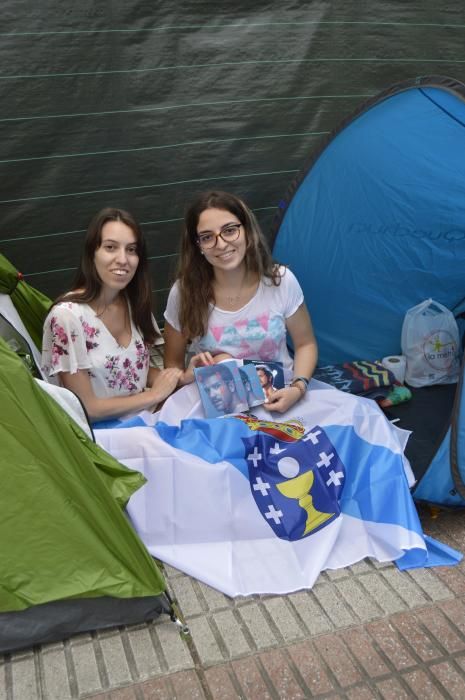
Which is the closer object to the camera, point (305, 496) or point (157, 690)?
point (157, 690)

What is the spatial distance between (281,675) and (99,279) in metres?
1.38

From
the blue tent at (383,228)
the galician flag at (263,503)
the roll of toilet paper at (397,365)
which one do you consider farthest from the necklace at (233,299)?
the roll of toilet paper at (397,365)

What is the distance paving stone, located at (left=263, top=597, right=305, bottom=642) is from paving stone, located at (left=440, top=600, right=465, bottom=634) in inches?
17.6

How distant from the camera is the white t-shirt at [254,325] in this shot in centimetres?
269

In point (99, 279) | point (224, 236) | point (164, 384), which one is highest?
point (224, 236)

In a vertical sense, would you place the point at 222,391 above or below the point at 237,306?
below

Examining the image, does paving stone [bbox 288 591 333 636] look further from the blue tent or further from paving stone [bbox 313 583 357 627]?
the blue tent

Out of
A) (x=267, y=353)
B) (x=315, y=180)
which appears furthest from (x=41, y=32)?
(x=267, y=353)

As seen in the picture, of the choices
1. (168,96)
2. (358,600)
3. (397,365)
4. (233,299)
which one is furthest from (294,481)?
(168,96)

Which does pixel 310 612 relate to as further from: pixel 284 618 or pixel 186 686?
pixel 186 686

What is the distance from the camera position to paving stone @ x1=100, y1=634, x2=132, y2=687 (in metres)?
1.87

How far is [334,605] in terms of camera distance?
2.10m

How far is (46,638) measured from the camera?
1962 millimetres

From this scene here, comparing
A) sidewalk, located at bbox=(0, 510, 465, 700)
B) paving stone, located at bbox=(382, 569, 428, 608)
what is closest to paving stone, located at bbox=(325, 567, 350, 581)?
sidewalk, located at bbox=(0, 510, 465, 700)
